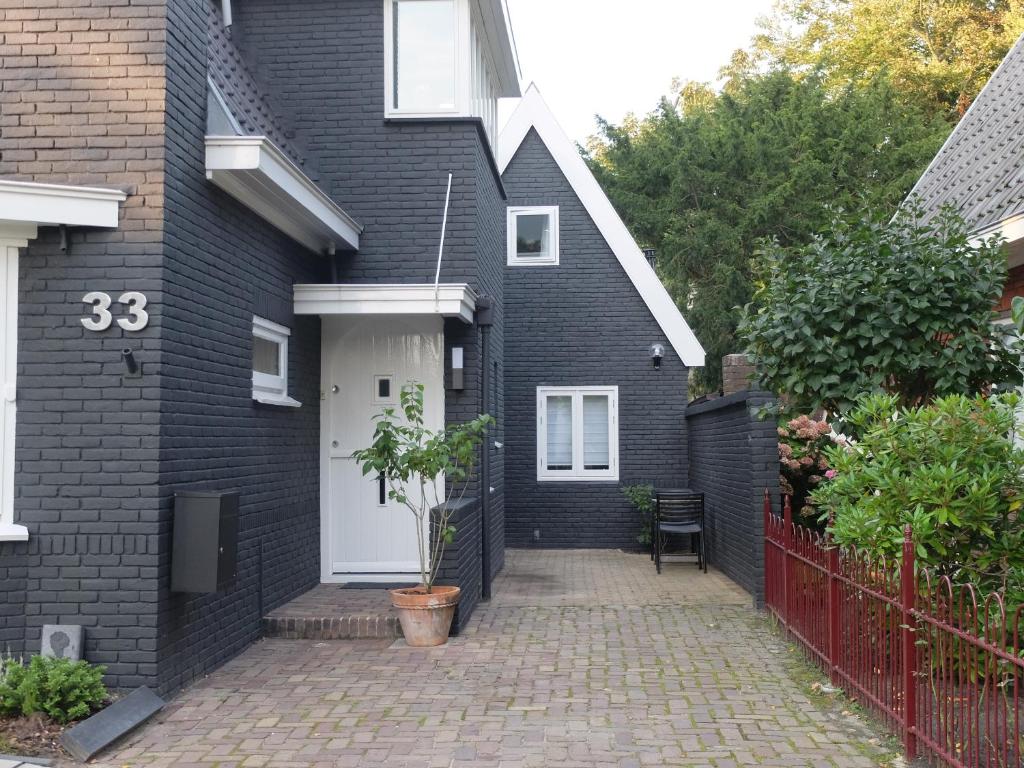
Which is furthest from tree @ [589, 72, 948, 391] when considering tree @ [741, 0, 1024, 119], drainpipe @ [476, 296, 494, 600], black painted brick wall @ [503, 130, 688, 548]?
drainpipe @ [476, 296, 494, 600]

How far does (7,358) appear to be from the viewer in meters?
6.26

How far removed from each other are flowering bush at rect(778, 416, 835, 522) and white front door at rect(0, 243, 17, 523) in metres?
7.49

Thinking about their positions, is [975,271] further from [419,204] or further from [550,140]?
[550,140]

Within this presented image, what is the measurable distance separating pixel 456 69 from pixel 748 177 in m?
14.2

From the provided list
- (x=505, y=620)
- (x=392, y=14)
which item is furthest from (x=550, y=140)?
(x=505, y=620)

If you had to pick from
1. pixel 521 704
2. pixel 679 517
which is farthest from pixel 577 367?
pixel 521 704

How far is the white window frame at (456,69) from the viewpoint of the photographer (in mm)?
9742

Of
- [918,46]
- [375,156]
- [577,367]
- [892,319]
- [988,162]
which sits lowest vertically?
[892,319]

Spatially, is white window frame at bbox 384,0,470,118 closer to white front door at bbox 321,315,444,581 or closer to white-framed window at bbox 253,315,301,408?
white front door at bbox 321,315,444,581

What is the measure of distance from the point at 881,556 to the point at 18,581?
5.34 metres

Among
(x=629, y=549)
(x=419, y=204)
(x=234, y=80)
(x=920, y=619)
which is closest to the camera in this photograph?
(x=920, y=619)

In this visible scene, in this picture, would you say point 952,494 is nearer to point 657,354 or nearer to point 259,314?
point 259,314

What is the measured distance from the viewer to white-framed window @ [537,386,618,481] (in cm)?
1535

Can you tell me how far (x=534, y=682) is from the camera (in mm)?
6828
